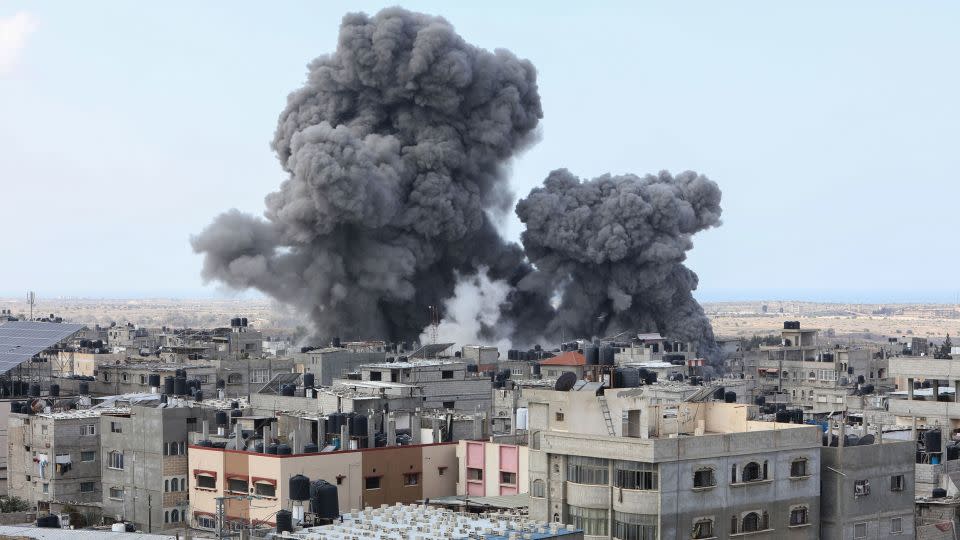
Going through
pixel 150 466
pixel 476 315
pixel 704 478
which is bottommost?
pixel 150 466

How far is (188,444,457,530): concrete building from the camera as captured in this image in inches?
2037

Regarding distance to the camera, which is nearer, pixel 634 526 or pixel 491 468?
pixel 634 526

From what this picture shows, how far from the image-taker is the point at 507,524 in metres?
40.6

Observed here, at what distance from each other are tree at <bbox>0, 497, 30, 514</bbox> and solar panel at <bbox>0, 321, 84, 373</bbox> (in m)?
15.9

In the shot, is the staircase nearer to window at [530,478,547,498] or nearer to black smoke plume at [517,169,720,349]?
window at [530,478,547,498]

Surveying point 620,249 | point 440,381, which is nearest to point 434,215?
point 620,249

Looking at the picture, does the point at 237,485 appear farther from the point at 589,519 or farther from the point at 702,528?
the point at 702,528

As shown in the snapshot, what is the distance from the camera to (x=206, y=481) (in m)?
55.8

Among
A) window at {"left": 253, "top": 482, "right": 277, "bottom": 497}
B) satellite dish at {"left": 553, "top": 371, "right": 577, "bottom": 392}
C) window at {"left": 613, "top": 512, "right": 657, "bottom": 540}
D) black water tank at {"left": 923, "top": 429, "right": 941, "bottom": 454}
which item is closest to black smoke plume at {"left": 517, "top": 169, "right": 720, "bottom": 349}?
black water tank at {"left": 923, "top": 429, "right": 941, "bottom": 454}

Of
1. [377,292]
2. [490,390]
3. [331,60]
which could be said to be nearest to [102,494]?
[490,390]

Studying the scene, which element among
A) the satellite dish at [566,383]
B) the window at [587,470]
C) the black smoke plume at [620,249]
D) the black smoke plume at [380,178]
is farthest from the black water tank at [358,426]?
the black smoke plume at [620,249]

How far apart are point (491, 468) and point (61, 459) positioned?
18.7 meters

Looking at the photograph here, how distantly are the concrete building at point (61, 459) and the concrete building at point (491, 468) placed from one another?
15.7m

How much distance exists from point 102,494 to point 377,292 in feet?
210
